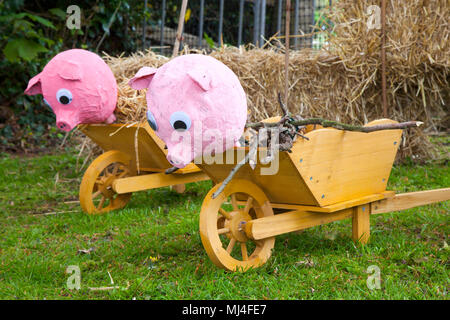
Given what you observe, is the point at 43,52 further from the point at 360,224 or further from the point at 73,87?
the point at 360,224

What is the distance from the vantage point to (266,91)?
4.55 meters

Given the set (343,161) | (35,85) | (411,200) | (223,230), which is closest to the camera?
(223,230)

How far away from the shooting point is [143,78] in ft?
7.26

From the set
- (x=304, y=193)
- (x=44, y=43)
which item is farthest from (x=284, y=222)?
(x=44, y=43)

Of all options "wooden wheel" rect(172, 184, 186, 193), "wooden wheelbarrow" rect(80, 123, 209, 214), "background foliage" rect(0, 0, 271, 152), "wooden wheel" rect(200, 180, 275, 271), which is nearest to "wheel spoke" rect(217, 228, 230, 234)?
"wooden wheel" rect(200, 180, 275, 271)

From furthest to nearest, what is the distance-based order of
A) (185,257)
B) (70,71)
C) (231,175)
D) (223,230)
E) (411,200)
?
(70,71)
(411,200)
(185,257)
(223,230)
(231,175)

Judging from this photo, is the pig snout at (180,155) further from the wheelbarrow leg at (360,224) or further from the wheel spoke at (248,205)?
the wheelbarrow leg at (360,224)

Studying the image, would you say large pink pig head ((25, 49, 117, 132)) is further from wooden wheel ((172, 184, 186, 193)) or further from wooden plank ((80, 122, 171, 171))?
wooden wheel ((172, 184, 186, 193))

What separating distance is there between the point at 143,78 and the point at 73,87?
123 cm

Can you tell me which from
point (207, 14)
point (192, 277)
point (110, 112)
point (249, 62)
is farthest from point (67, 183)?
point (207, 14)

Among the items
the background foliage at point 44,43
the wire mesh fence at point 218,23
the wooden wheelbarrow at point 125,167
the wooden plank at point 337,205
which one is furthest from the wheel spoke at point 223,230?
the wire mesh fence at point 218,23

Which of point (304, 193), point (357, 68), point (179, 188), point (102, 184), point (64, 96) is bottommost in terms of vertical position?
point (179, 188)

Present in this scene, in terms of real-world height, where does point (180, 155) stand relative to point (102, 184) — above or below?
above

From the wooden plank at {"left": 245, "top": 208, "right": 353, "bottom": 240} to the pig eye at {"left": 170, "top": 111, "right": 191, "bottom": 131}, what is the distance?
0.57m
